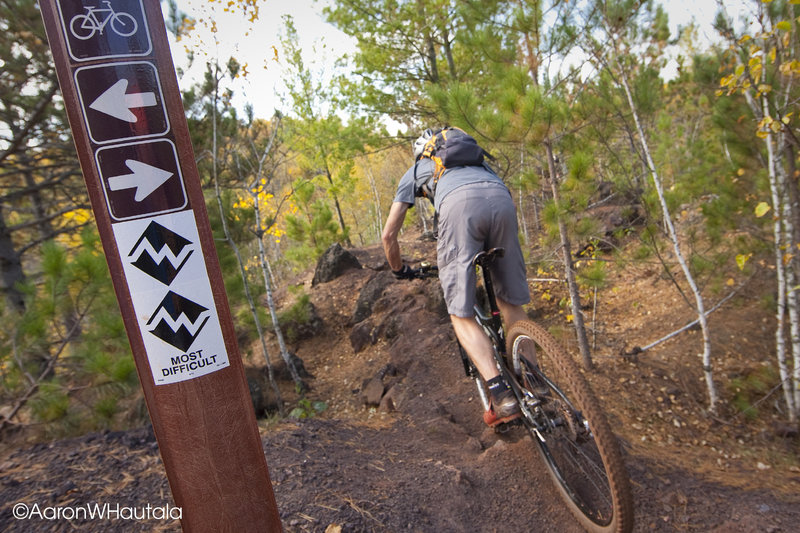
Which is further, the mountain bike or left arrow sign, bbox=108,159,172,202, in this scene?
the mountain bike

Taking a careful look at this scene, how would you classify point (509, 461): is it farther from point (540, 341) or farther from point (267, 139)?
point (267, 139)

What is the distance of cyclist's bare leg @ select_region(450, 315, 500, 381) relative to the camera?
2.49 meters

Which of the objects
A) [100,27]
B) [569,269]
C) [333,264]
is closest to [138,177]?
[100,27]

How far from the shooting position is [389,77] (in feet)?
31.3

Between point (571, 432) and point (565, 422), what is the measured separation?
50 mm

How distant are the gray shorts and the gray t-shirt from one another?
0.17 feet

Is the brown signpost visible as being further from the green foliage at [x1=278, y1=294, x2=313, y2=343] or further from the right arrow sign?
the green foliage at [x1=278, y1=294, x2=313, y2=343]

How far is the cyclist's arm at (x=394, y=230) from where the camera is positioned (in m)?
2.72

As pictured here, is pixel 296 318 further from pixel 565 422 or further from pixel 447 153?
pixel 565 422

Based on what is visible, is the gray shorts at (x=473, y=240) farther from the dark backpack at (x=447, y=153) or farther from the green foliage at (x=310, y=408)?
the green foliage at (x=310, y=408)

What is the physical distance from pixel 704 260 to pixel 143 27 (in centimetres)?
562

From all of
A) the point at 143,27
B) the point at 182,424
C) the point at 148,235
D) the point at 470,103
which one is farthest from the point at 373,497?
the point at 470,103

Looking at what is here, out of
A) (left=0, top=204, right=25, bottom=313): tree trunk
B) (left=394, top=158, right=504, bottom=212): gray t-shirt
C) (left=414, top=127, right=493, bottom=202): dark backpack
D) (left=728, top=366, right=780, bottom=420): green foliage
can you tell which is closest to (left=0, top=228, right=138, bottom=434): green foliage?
(left=394, top=158, right=504, bottom=212): gray t-shirt

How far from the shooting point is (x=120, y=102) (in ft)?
3.35
